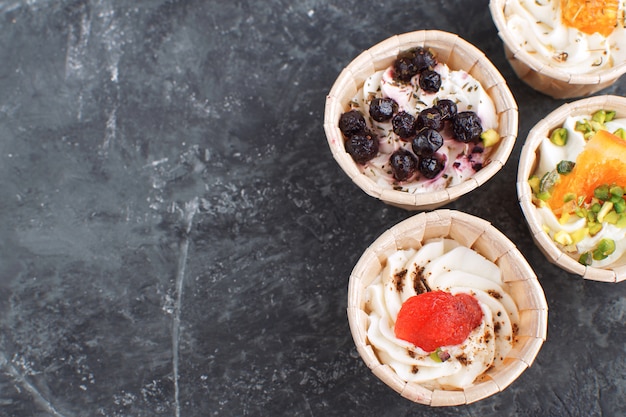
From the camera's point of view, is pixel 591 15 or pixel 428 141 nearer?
pixel 428 141

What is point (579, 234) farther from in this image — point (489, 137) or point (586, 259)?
point (489, 137)

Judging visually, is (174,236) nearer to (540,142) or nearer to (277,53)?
(277,53)

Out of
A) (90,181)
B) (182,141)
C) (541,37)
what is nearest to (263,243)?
(182,141)

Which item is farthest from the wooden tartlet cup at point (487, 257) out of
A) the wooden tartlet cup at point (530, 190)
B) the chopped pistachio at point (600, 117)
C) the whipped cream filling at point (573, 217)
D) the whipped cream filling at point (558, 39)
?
the whipped cream filling at point (558, 39)

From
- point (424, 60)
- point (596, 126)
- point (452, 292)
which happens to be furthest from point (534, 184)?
point (424, 60)

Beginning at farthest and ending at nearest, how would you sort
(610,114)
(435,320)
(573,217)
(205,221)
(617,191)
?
(205,221), (610,114), (573,217), (617,191), (435,320)
